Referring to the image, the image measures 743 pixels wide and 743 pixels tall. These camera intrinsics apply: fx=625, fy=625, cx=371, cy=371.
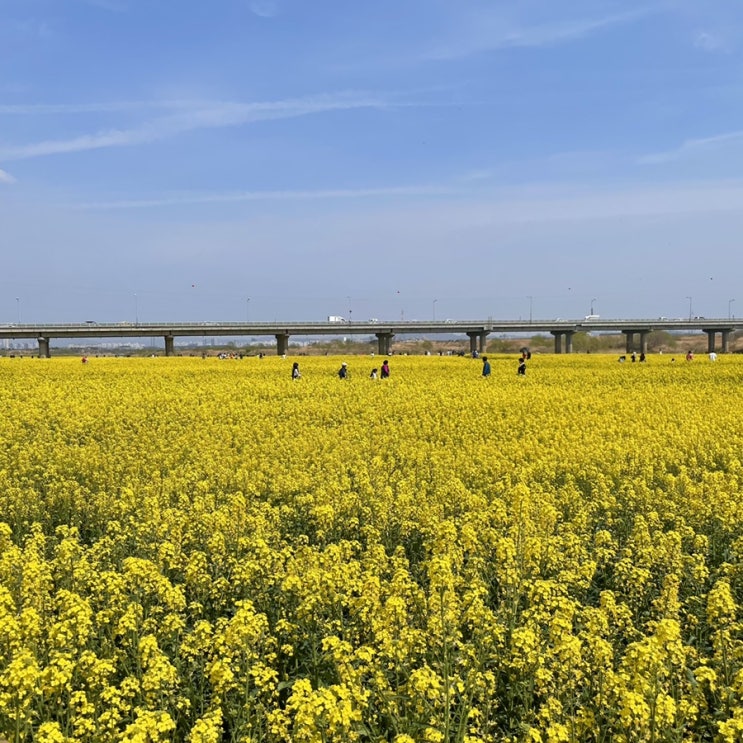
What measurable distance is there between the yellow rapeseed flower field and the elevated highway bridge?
7730 cm

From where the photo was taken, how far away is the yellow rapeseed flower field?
4.24 metres

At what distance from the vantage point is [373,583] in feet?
18.2

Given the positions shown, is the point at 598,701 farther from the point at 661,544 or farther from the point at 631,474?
the point at 631,474

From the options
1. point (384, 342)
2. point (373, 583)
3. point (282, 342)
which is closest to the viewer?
point (373, 583)

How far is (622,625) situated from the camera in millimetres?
5406

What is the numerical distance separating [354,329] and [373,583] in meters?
96.9

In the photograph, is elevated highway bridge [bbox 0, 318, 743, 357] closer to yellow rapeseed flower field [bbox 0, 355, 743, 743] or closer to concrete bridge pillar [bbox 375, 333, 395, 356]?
concrete bridge pillar [bbox 375, 333, 395, 356]

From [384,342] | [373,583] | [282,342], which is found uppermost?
[282,342]

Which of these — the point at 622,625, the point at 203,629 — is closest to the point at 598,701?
the point at 622,625

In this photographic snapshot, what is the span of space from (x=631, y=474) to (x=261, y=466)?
7.35 meters

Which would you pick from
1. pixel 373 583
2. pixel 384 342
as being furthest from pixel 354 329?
pixel 373 583

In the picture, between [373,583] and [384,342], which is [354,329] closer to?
[384,342]

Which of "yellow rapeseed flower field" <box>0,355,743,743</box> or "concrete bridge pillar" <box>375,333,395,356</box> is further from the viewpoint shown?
"concrete bridge pillar" <box>375,333,395,356</box>

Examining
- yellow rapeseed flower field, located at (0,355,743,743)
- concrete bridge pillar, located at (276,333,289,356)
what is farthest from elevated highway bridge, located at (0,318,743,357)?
yellow rapeseed flower field, located at (0,355,743,743)
